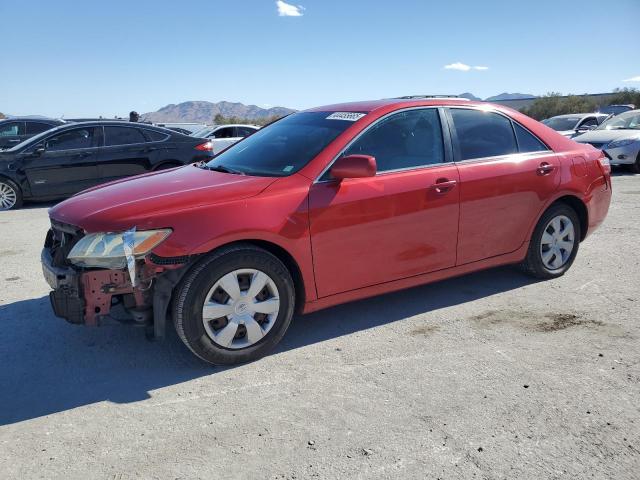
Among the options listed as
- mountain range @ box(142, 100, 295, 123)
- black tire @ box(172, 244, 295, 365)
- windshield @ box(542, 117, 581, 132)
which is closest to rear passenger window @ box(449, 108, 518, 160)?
black tire @ box(172, 244, 295, 365)

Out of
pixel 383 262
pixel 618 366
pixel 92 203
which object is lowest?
pixel 618 366

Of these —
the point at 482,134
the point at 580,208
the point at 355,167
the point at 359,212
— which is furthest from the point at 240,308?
the point at 580,208

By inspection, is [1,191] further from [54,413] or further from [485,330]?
[485,330]

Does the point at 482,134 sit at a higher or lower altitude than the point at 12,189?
higher

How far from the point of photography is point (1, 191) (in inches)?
381

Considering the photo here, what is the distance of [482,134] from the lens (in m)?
4.66

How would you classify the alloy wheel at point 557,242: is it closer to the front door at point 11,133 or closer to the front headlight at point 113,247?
the front headlight at point 113,247

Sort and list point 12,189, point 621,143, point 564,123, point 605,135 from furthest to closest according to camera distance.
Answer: point 564,123
point 605,135
point 621,143
point 12,189

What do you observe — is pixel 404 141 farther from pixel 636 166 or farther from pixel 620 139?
pixel 636 166

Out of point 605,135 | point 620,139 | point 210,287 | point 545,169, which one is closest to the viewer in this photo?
point 210,287

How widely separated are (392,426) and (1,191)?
9244 mm

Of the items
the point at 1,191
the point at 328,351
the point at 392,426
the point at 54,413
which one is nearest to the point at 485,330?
the point at 328,351

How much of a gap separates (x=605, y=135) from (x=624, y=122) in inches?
44.7

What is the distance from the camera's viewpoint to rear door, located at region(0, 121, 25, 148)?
13906mm
